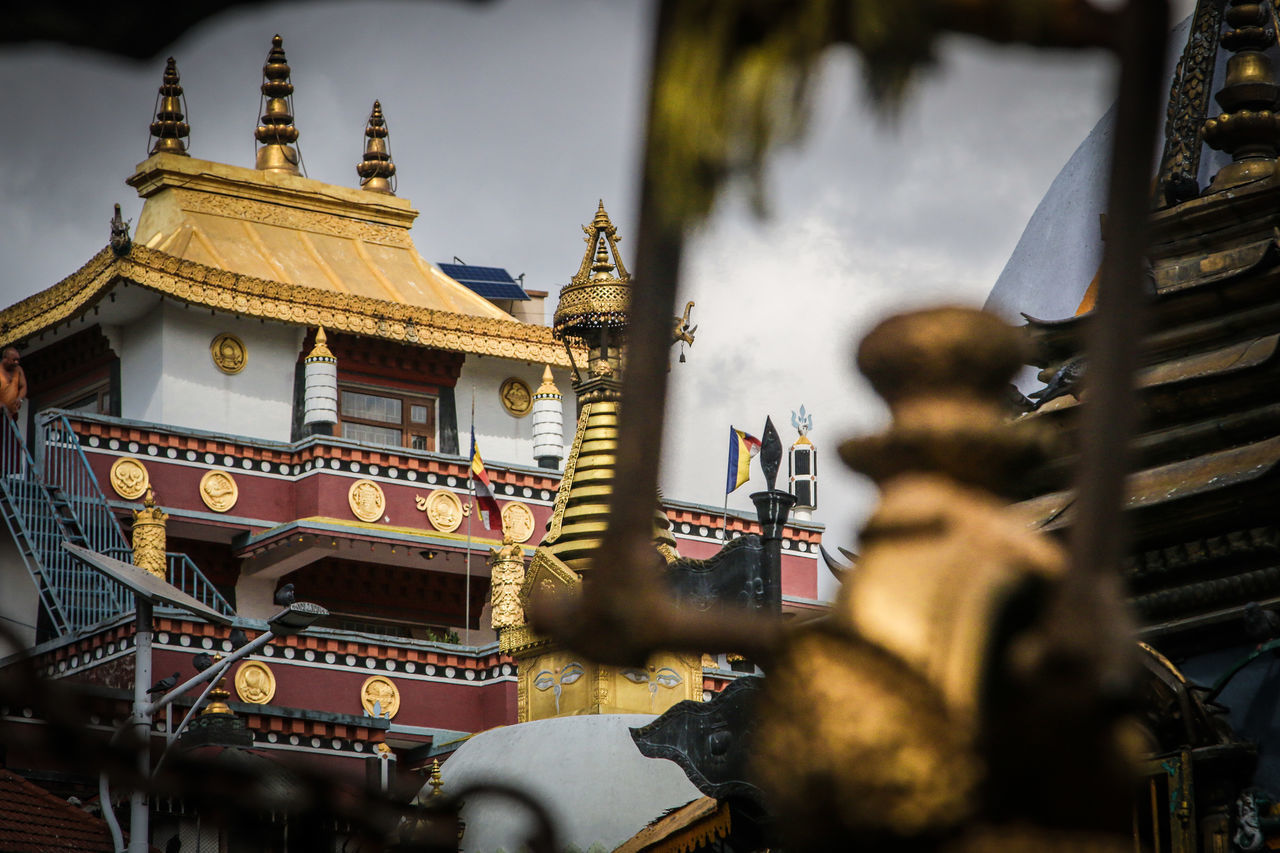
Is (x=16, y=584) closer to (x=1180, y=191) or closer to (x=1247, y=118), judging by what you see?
(x=1180, y=191)

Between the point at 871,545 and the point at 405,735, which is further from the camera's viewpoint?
the point at 405,735

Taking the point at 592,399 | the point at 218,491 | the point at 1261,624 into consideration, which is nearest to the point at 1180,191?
the point at 1261,624

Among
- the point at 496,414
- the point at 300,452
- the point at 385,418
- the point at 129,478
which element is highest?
the point at 496,414

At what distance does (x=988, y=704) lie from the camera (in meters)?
2.22

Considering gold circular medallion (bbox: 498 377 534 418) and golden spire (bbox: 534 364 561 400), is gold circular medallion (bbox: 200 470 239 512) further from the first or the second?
gold circular medallion (bbox: 498 377 534 418)

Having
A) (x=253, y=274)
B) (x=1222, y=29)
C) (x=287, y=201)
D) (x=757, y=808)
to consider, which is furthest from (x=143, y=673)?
(x=287, y=201)

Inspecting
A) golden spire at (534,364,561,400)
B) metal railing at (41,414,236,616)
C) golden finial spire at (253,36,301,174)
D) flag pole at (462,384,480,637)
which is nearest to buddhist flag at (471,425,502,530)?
flag pole at (462,384,480,637)

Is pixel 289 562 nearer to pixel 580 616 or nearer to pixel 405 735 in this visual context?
pixel 405 735

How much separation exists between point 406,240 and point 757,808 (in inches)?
1271

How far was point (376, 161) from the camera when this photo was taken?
4656cm

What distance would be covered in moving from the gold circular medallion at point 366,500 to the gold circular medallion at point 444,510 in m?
1.02

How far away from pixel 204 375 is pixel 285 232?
17.9 ft

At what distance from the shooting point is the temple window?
4022 centimetres

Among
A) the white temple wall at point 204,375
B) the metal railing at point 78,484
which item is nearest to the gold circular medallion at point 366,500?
the white temple wall at point 204,375
